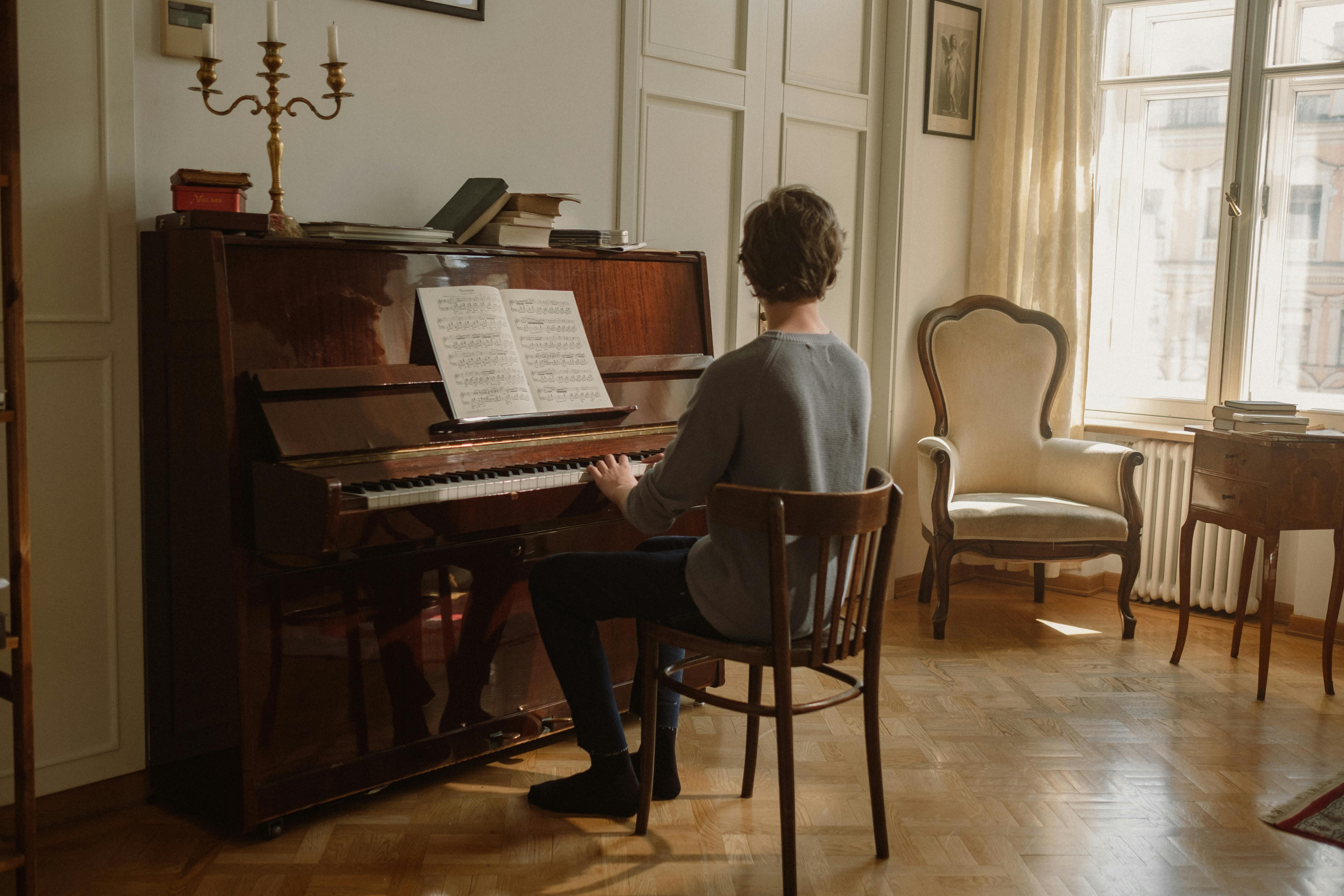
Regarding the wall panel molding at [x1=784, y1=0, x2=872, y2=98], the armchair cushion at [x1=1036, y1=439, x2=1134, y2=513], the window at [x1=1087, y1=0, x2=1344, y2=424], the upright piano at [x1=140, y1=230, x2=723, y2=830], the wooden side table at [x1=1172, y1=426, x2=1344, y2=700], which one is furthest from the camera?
the window at [x1=1087, y1=0, x2=1344, y2=424]

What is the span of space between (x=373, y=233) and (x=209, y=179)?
1.12ft

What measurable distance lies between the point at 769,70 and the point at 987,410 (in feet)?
4.91

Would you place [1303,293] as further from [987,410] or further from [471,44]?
[471,44]

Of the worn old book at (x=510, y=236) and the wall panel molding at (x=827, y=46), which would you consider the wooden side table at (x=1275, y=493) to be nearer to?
the wall panel molding at (x=827, y=46)

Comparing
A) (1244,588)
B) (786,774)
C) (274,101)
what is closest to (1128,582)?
(1244,588)

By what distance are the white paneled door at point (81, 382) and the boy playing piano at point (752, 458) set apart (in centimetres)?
94

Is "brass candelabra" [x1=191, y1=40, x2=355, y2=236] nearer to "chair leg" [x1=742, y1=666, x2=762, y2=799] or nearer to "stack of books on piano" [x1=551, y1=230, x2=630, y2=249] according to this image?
"stack of books on piano" [x1=551, y1=230, x2=630, y2=249]

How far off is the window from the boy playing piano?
280 centimetres

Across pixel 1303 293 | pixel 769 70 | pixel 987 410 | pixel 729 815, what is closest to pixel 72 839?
pixel 729 815

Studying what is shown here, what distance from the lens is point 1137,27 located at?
4.64 m

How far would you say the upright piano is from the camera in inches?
89.7

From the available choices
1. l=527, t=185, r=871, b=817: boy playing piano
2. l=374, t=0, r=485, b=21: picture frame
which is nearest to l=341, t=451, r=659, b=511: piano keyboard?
l=527, t=185, r=871, b=817: boy playing piano

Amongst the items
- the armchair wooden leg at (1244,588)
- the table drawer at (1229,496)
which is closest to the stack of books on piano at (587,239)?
the table drawer at (1229,496)

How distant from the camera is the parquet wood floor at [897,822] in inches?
90.8
